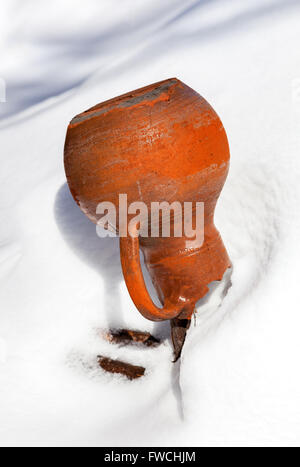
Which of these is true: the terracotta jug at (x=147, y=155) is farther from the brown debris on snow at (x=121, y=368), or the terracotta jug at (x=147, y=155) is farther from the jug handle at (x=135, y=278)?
the brown debris on snow at (x=121, y=368)

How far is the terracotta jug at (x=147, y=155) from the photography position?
95cm

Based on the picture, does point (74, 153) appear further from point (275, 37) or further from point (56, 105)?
point (56, 105)

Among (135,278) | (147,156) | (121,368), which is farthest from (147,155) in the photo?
(121,368)

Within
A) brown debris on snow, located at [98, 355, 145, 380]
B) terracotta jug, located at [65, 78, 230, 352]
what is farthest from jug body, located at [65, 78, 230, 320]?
brown debris on snow, located at [98, 355, 145, 380]

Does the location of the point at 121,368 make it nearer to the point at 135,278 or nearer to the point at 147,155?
the point at 135,278

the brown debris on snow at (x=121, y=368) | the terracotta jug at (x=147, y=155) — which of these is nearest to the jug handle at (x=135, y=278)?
the terracotta jug at (x=147, y=155)

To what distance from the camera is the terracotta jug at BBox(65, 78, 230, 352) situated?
95 centimetres

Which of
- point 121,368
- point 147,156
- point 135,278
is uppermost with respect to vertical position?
point 147,156

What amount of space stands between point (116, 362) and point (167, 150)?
563 mm

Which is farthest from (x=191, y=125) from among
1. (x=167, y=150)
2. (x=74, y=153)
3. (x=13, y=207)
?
(x=13, y=207)

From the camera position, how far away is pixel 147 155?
3.10 ft

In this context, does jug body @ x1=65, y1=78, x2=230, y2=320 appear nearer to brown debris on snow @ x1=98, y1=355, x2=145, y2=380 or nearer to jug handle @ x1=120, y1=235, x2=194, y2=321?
jug handle @ x1=120, y1=235, x2=194, y2=321
